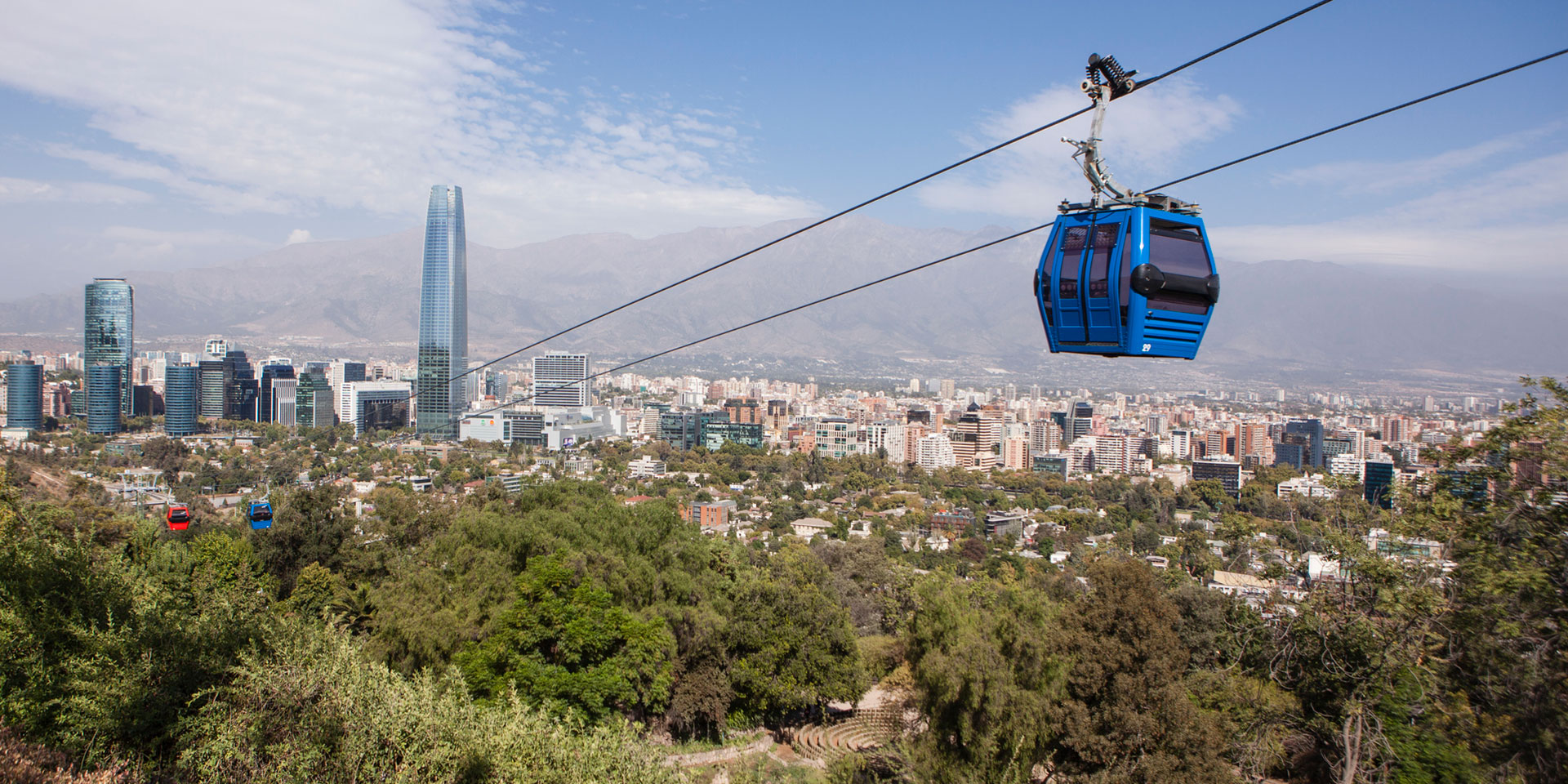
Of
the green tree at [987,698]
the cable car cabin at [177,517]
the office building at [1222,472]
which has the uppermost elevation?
the cable car cabin at [177,517]

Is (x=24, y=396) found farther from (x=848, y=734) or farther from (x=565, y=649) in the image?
(x=848, y=734)

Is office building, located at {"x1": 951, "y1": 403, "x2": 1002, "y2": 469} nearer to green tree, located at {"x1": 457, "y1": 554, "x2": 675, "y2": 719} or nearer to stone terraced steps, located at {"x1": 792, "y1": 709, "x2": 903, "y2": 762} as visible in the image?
stone terraced steps, located at {"x1": 792, "y1": 709, "x2": 903, "y2": 762}

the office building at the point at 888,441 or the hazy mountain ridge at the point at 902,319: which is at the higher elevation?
the hazy mountain ridge at the point at 902,319

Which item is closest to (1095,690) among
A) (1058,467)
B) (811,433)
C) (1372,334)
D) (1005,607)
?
(1005,607)

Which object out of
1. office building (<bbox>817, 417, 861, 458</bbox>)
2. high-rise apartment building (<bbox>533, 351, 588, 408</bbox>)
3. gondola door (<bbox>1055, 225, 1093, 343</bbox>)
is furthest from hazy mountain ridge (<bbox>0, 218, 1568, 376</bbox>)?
gondola door (<bbox>1055, 225, 1093, 343</bbox>)

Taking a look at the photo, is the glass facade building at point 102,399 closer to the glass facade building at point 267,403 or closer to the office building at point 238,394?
the office building at point 238,394

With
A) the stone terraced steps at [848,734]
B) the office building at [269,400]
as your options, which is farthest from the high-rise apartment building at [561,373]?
the stone terraced steps at [848,734]

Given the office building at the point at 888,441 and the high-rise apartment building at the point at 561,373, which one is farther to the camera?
the high-rise apartment building at the point at 561,373

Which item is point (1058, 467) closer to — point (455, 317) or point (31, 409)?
point (455, 317)
